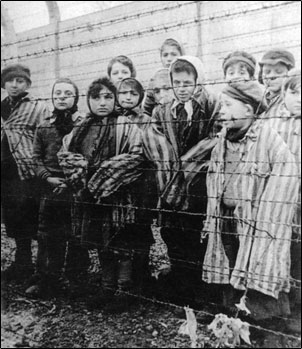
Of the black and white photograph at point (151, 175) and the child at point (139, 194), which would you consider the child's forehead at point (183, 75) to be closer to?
the black and white photograph at point (151, 175)

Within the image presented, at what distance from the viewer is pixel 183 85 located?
3227 millimetres

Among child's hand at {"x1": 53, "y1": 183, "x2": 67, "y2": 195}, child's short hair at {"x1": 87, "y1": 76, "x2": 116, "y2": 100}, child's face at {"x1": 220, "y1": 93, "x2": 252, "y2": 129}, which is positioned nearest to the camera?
child's face at {"x1": 220, "y1": 93, "x2": 252, "y2": 129}

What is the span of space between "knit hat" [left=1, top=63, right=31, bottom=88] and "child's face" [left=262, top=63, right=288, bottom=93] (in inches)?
83.0

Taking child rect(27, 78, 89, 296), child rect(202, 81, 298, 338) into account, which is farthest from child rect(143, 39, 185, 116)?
child rect(27, 78, 89, 296)

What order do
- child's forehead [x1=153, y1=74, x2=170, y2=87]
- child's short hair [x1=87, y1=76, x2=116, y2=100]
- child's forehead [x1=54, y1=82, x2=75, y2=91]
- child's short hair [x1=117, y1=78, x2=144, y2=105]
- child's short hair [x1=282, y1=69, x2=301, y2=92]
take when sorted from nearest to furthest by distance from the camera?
child's short hair [x1=282, y1=69, x2=301, y2=92] → child's forehead [x1=153, y1=74, x2=170, y2=87] → child's short hair [x1=117, y1=78, x2=144, y2=105] → child's short hair [x1=87, y1=76, x2=116, y2=100] → child's forehead [x1=54, y1=82, x2=75, y2=91]

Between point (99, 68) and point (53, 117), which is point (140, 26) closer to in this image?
point (99, 68)

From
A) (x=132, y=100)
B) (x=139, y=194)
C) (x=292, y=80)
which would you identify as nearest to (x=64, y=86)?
(x=132, y=100)

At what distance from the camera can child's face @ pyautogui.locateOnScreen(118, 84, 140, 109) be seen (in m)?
3.49

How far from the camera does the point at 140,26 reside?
11.1 ft

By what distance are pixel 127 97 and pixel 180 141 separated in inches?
22.4

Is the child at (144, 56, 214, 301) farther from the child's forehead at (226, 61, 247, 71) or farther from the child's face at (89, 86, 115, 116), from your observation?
the child's face at (89, 86, 115, 116)

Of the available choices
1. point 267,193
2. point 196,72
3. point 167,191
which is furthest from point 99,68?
point 267,193

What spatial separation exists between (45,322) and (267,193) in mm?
2144

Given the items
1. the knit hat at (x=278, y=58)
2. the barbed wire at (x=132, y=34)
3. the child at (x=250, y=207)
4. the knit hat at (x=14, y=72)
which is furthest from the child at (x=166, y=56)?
the knit hat at (x=14, y=72)
